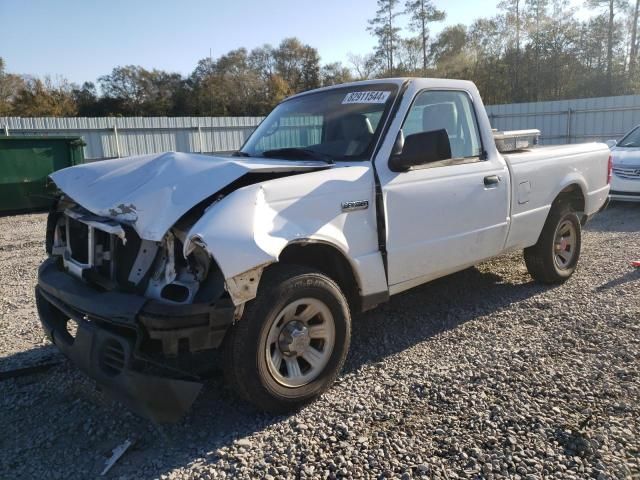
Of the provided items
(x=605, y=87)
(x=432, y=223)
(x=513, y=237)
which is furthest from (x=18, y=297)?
(x=605, y=87)

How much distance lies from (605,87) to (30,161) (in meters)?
38.9

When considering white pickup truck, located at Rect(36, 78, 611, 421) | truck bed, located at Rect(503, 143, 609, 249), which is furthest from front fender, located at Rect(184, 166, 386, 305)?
truck bed, located at Rect(503, 143, 609, 249)

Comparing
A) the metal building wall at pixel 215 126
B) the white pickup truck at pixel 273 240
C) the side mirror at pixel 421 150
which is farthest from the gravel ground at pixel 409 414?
the metal building wall at pixel 215 126

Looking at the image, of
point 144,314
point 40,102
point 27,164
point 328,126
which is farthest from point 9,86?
point 144,314

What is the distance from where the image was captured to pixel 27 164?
37.9 feet

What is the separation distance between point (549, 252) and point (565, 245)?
20.0 inches

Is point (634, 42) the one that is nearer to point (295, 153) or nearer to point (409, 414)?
point (295, 153)

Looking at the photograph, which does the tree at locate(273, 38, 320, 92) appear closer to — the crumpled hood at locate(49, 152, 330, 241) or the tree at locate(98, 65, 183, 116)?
the tree at locate(98, 65, 183, 116)

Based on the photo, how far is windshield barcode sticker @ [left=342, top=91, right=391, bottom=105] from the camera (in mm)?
3828

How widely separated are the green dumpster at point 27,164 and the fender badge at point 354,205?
9.86 meters

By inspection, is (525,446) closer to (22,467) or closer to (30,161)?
(22,467)

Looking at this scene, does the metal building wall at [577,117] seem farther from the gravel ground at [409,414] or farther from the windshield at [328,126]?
the windshield at [328,126]

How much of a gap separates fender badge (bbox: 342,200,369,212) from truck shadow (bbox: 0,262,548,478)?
1.18m

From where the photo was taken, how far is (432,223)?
148 inches
